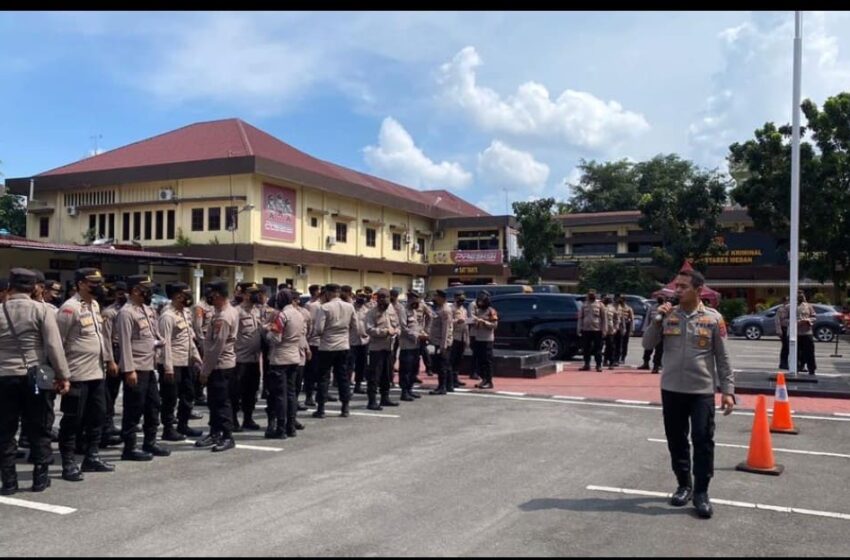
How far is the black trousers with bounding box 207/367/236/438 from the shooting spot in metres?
7.98

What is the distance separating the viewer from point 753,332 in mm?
28922

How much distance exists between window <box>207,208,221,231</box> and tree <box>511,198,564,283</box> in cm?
1733

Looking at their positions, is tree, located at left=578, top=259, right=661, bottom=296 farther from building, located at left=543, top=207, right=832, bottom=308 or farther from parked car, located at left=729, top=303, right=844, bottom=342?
parked car, located at left=729, top=303, right=844, bottom=342

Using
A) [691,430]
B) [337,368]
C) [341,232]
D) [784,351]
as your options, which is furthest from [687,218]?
[691,430]

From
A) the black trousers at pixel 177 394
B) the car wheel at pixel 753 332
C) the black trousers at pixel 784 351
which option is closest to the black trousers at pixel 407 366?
the black trousers at pixel 177 394

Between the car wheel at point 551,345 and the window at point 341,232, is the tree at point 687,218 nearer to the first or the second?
the window at point 341,232

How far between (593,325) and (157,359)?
411 inches

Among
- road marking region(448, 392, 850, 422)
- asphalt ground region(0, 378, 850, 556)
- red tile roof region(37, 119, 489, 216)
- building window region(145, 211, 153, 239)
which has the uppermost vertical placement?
red tile roof region(37, 119, 489, 216)

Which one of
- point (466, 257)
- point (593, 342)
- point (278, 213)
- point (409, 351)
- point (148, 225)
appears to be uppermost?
point (278, 213)

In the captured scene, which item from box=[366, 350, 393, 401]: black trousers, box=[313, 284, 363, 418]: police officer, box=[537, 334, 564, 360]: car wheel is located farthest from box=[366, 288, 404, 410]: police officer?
box=[537, 334, 564, 360]: car wheel

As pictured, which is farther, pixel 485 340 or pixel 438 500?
pixel 485 340

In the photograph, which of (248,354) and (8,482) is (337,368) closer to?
(248,354)

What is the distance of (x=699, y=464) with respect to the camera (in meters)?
5.72

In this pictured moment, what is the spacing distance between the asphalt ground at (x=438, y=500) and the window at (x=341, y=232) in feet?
88.2
